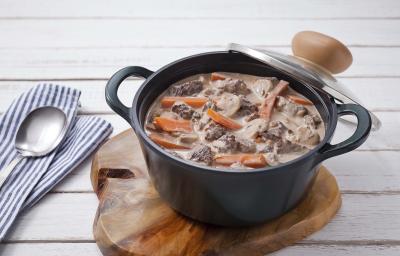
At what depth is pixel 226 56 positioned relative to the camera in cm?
267

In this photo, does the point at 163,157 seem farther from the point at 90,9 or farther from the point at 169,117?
the point at 90,9

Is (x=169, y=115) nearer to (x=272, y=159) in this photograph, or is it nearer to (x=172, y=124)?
(x=172, y=124)

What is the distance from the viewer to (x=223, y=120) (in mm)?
2410

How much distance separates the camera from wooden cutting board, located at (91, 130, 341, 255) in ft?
7.28

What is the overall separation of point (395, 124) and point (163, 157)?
1.46 meters

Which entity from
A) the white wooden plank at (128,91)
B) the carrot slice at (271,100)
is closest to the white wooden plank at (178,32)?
the white wooden plank at (128,91)

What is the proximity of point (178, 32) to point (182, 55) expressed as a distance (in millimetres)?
271

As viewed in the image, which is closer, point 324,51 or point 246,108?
point 246,108

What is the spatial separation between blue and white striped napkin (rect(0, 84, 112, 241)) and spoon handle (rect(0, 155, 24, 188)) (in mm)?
26

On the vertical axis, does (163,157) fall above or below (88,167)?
above

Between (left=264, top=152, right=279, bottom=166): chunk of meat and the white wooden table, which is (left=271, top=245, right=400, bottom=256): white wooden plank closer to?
the white wooden table

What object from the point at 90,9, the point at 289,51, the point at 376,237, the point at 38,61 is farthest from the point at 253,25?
the point at 376,237

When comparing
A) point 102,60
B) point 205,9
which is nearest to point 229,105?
point 102,60

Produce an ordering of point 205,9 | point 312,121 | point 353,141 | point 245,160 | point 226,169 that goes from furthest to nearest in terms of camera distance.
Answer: point 205,9, point 312,121, point 245,160, point 353,141, point 226,169
